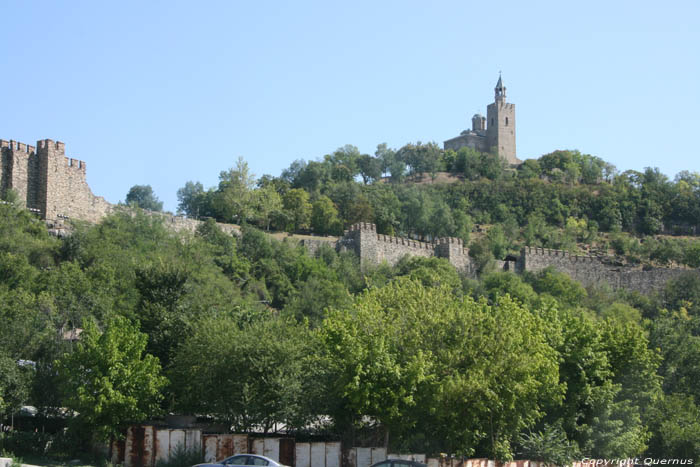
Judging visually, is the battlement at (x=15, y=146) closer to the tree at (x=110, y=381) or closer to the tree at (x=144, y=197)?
the tree at (x=110, y=381)

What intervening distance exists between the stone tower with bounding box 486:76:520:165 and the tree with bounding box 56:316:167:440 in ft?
304

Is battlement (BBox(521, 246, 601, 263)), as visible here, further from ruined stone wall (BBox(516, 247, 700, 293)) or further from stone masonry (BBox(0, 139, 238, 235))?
stone masonry (BBox(0, 139, 238, 235))

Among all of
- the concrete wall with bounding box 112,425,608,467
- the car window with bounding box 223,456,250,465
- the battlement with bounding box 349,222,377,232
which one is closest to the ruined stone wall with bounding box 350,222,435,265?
the battlement with bounding box 349,222,377,232

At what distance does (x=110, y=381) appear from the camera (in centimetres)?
2817

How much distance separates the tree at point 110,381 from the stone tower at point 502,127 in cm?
9277

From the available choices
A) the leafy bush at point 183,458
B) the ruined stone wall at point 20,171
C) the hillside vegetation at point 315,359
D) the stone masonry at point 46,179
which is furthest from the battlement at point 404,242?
the leafy bush at point 183,458

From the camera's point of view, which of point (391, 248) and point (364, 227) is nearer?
point (364, 227)

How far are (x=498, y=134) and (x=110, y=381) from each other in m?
95.2

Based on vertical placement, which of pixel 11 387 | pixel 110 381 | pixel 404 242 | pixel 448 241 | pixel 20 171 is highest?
pixel 20 171

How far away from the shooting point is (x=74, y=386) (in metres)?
28.3

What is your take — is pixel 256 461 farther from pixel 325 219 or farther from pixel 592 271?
pixel 325 219

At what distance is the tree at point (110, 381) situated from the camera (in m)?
27.6

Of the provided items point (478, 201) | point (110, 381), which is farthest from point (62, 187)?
point (478, 201)

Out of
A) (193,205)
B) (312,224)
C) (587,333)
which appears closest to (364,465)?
(587,333)
